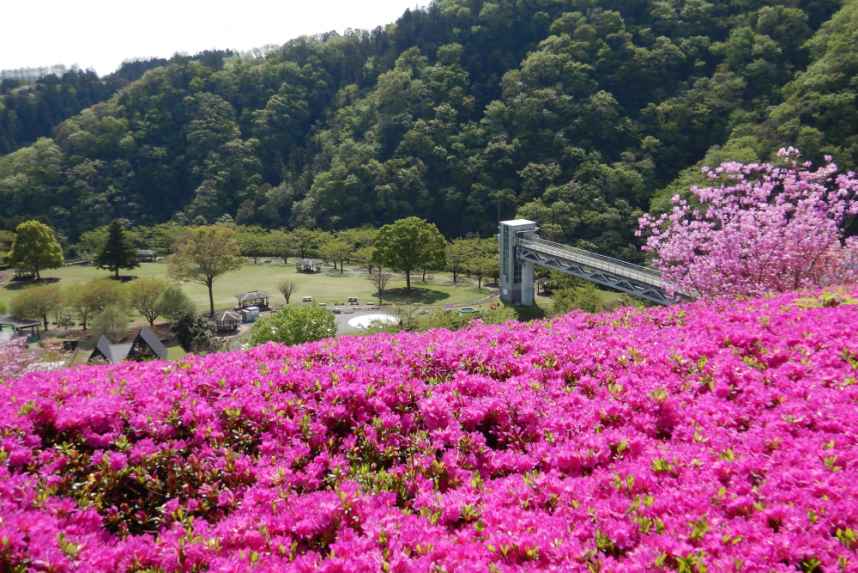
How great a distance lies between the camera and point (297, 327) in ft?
62.5

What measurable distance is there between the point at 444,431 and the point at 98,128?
312 ft

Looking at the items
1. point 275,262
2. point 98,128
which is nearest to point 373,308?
point 275,262

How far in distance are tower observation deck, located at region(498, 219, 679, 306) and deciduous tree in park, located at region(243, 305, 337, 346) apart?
1676 centimetres

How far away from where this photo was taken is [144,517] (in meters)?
2.85

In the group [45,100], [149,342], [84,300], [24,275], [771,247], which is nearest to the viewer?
[771,247]

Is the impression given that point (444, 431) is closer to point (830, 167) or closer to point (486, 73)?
point (830, 167)

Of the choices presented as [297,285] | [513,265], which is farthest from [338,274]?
[513,265]

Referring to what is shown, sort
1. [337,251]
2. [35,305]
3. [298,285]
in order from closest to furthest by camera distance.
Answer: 1. [35,305]
2. [298,285]
3. [337,251]

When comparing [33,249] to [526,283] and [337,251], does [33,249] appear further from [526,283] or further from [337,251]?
[526,283]

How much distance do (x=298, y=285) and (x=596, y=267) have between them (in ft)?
86.2

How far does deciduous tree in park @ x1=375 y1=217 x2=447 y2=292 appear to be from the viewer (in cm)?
4369

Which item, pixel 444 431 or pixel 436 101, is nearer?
pixel 444 431

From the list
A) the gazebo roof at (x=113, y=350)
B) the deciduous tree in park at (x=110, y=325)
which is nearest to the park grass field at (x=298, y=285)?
the deciduous tree in park at (x=110, y=325)

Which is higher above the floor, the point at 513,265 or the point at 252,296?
the point at 513,265
